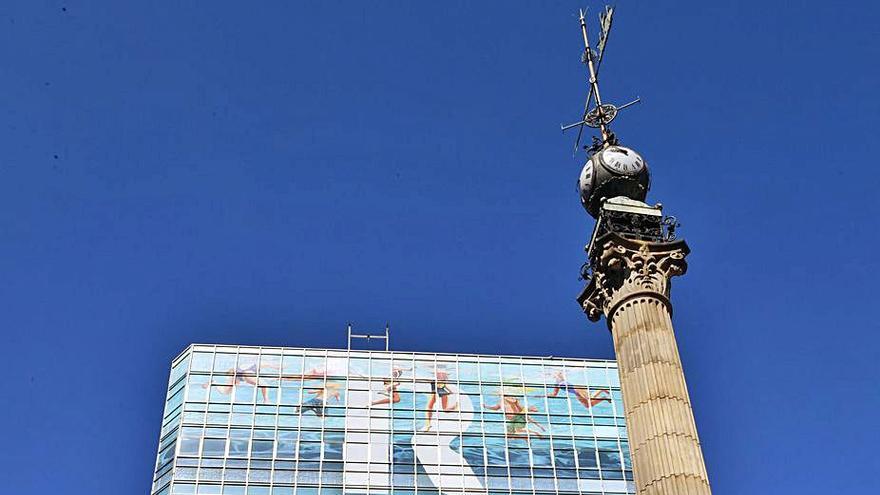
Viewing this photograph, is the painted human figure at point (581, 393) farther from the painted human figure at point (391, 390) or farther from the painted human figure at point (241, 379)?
the painted human figure at point (241, 379)

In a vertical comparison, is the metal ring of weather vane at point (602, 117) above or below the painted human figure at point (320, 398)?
below

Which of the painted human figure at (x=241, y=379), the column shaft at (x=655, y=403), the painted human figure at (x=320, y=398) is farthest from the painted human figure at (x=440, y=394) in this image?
the column shaft at (x=655, y=403)

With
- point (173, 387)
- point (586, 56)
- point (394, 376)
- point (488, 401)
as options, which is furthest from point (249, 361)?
point (586, 56)

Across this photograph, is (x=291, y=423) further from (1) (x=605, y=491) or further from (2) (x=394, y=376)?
(1) (x=605, y=491)

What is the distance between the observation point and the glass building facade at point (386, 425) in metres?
75.2

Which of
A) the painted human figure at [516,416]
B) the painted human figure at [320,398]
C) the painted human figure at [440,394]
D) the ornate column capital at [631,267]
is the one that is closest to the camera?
the ornate column capital at [631,267]

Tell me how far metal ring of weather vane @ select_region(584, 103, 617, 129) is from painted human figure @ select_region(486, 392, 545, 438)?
175 ft

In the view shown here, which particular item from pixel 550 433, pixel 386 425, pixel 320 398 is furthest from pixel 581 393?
pixel 320 398

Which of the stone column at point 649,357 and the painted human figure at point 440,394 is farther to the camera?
the painted human figure at point 440,394

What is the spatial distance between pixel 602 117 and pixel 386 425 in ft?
175

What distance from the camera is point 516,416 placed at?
265 feet

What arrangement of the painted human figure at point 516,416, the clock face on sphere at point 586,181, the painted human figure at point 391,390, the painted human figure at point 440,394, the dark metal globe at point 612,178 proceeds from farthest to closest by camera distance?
the painted human figure at point 391,390 < the painted human figure at point 440,394 < the painted human figure at point 516,416 < the clock face on sphere at point 586,181 < the dark metal globe at point 612,178

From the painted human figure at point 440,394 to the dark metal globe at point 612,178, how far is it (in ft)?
178

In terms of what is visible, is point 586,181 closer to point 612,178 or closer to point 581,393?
point 612,178
